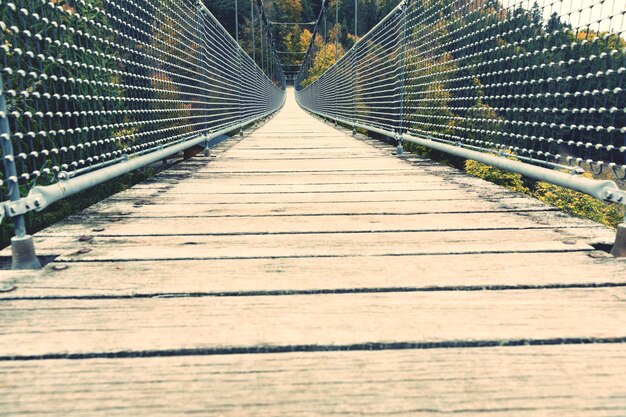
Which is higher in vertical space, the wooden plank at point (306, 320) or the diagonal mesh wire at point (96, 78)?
the diagonal mesh wire at point (96, 78)

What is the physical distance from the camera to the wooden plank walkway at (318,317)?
24.8 inches

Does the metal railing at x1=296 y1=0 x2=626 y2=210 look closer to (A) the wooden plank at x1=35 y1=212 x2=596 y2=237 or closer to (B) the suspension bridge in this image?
(B) the suspension bridge

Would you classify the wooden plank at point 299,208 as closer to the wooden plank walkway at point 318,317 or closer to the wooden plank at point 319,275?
the wooden plank walkway at point 318,317

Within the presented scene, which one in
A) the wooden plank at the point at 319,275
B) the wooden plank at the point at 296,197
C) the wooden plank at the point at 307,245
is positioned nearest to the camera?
the wooden plank at the point at 319,275

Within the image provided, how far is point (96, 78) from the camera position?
1953 millimetres

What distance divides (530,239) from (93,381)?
1.17 meters

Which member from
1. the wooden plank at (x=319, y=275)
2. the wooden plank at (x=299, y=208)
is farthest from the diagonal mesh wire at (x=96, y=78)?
the wooden plank at (x=319, y=275)

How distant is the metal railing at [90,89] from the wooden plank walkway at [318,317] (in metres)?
0.22

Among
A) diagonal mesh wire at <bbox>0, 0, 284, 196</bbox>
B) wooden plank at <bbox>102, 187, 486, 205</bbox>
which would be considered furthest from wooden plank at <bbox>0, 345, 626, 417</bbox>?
wooden plank at <bbox>102, 187, 486, 205</bbox>

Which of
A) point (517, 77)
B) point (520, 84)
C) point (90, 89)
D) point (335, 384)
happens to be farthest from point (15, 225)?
point (517, 77)

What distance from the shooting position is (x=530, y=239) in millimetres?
1307

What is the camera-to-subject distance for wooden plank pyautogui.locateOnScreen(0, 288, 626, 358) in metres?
0.76

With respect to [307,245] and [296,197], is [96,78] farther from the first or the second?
[307,245]

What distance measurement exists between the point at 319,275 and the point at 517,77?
1.96 metres
